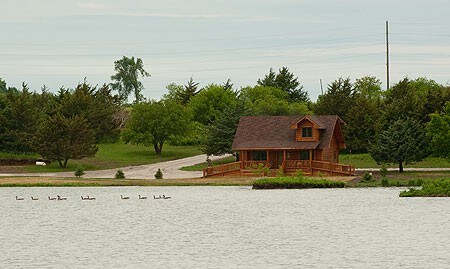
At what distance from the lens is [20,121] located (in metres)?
108

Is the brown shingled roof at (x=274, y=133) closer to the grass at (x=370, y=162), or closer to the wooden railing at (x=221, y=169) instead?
the wooden railing at (x=221, y=169)

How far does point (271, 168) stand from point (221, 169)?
526 cm

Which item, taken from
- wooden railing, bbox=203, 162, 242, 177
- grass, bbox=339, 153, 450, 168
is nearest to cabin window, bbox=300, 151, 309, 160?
wooden railing, bbox=203, 162, 242, 177

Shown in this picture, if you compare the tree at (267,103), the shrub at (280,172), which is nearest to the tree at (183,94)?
the tree at (267,103)

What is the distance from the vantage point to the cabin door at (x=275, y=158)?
92562mm

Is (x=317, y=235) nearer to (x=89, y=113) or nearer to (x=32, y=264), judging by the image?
(x=32, y=264)

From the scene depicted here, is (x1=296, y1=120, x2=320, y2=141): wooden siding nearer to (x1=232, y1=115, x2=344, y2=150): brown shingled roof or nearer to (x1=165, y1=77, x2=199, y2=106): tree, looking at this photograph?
(x1=232, y1=115, x2=344, y2=150): brown shingled roof

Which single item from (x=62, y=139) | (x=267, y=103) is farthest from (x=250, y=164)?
(x=267, y=103)

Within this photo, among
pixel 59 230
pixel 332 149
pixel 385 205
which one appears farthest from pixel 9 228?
pixel 332 149

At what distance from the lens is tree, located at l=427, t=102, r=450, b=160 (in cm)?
8431

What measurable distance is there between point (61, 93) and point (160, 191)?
41.7 metres

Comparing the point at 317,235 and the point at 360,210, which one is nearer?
the point at 317,235

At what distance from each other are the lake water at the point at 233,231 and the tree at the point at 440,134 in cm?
1344

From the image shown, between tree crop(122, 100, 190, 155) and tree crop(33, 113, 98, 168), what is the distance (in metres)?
17.3
